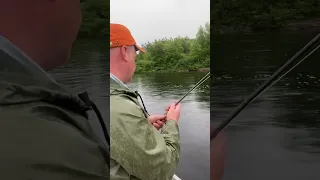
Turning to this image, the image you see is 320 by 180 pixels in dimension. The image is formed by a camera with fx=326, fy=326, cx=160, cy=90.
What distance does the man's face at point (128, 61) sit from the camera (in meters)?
1.01

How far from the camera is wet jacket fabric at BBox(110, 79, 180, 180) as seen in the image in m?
0.92

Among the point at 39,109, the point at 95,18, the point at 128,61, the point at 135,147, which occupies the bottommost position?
the point at 135,147

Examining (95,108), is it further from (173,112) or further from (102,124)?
(173,112)

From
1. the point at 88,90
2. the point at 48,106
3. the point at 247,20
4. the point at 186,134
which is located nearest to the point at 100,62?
the point at 88,90

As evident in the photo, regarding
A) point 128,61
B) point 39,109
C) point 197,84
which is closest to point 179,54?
point 197,84

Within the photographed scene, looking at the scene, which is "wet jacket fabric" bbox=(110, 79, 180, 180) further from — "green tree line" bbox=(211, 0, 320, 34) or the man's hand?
"green tree line" bbox=(211, 0, 320, 34)

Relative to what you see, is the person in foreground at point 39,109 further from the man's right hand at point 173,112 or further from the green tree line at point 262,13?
the green tree line at point 262,13

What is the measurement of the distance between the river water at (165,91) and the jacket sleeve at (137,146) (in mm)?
129

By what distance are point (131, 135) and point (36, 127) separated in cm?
27

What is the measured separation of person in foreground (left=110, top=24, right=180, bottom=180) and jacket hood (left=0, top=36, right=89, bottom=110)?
15 cm

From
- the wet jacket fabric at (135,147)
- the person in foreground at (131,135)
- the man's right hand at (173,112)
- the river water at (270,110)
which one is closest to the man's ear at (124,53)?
the person in foreground at (131,135)

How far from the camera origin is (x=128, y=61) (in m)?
1.01

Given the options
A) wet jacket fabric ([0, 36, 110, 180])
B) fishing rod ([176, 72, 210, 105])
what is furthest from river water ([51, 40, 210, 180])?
wet jacket fabric ([0, 36, 110, 180])

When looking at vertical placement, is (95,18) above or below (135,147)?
above
